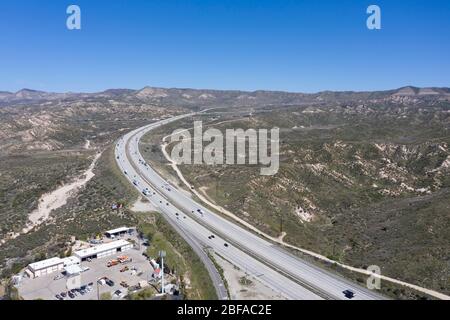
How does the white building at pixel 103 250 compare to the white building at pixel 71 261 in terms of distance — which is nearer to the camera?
the white building at pixel 71 261

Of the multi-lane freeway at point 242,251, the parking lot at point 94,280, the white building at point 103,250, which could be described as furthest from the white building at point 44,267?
the multi-lane freeway at point 242,251

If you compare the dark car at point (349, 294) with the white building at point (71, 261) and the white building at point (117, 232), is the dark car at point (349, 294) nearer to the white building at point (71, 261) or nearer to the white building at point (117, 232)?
the white building at point (71, 261)

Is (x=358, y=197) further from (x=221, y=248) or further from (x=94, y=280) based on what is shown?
(x=94, y=280)

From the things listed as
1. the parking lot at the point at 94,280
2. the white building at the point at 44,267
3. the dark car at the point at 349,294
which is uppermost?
the white building at the point at 44,267

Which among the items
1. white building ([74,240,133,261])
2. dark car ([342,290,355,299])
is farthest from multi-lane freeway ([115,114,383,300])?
white building ([74,240,133,261])

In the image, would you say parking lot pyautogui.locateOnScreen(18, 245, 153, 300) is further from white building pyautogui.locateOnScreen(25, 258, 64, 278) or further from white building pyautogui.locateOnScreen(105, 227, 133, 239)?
white building pyautogui.locateOnScreen(105, 227, 133, 239)

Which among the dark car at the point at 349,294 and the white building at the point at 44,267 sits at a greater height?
the white building at the point at 44,267
